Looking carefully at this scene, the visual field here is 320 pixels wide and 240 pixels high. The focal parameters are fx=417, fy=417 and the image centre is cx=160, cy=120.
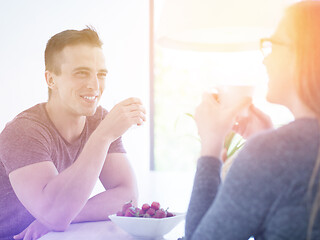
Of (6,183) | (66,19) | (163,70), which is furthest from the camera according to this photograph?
(163,70)

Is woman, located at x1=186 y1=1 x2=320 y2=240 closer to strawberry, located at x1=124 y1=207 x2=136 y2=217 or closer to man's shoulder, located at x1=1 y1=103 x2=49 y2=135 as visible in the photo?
strawberry, located at x1=124 y1=207 x2=136 y2=217

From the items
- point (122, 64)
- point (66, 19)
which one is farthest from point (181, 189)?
point (66, 19)

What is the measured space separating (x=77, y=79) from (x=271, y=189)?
99 centimetres

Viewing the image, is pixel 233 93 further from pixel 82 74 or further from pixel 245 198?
pixel 82 74

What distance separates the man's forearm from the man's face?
33cm

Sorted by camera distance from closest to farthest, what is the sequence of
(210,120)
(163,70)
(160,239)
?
(210,120), (160,239), (163,70)

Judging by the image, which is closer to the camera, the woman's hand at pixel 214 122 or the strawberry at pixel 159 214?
the woman's hand at pixel 214 122

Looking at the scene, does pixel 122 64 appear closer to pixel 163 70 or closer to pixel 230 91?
pixel 230 91

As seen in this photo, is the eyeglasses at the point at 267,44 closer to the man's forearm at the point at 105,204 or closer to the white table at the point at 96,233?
the white table at the point at 96,233

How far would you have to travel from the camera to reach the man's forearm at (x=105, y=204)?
1.25 meters

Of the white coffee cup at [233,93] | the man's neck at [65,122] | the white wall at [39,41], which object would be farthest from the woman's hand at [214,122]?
the white wall at [39,41]

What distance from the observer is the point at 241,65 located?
5.58 meters

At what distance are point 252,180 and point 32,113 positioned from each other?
94 centimetres

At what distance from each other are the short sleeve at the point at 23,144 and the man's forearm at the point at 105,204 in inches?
7.7
